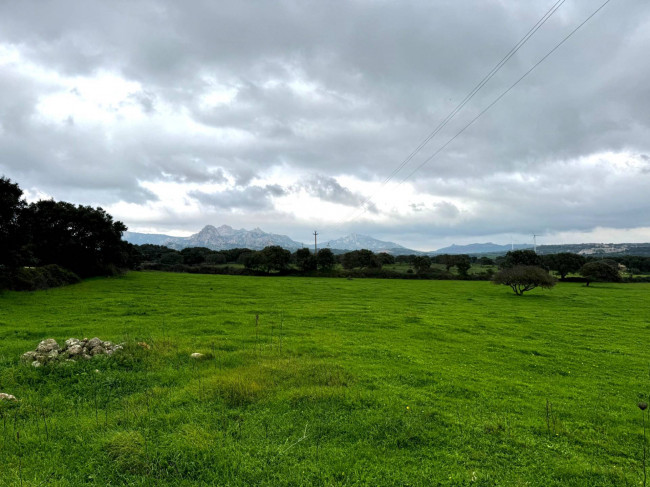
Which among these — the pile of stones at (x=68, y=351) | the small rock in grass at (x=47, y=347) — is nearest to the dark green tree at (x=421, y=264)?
the pile of stones at (x=68, y=351)

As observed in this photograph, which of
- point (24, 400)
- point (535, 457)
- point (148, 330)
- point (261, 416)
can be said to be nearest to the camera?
point (535, 457)

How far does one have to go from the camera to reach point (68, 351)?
36.7 feet

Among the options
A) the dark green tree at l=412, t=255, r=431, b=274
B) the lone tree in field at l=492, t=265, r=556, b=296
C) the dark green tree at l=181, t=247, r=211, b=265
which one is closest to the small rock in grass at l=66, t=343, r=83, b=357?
the lone tree in field at l=492, t=265, r=556, b=296

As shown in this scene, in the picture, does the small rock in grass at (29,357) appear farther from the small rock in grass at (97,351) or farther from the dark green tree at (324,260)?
the dark green tree at (324,260)

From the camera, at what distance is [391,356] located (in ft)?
45.0

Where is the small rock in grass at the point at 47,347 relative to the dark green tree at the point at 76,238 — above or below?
below

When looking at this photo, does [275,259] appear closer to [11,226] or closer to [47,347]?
[11,226]

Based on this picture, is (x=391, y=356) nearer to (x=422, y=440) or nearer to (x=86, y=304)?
(x=422, y=440)

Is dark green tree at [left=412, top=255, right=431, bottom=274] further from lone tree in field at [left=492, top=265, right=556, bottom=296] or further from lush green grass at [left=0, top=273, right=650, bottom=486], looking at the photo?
lush green grass at [left=0, top=273, right=650, bottom=486]

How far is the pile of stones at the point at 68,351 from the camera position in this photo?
10664mm

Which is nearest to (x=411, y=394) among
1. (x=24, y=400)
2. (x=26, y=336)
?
(x=24, y=400)

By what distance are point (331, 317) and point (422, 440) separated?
16.9 meters

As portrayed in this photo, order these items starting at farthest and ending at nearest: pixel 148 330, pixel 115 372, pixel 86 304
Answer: pixel 86 304 → pixel 148 330 → pixel 115 372

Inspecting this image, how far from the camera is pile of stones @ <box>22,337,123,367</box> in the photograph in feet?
35.0
